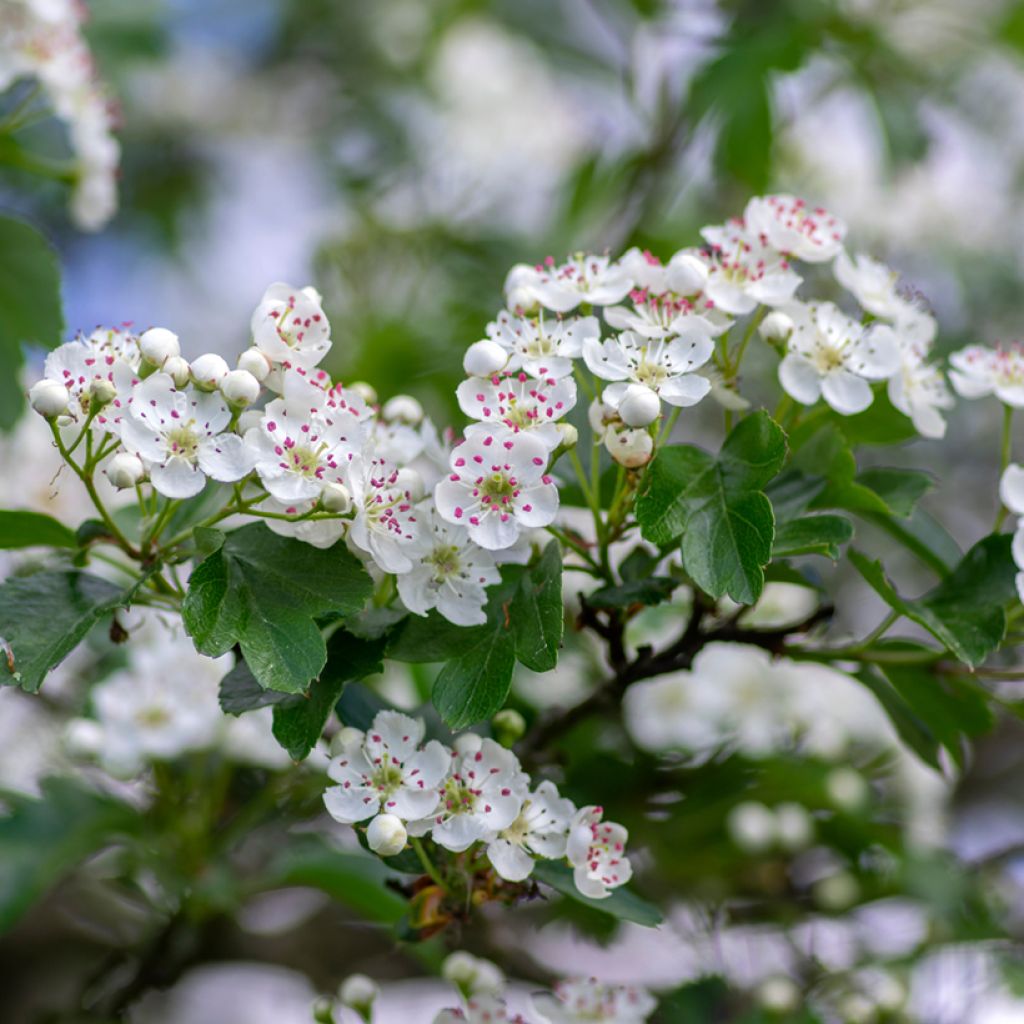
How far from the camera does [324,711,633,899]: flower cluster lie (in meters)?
0.95

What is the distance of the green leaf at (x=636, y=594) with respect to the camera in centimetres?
104

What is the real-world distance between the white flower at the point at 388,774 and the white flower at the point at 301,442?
0.19 meters

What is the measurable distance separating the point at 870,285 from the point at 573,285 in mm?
278

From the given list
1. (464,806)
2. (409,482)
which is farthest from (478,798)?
(409,482)

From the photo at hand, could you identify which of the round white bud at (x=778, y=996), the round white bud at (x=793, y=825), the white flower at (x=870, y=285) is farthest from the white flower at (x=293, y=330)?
the round white bud at (x=793, y=825)

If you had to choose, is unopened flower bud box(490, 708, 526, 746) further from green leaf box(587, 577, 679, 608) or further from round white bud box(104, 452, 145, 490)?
round white bud box(104, 452, 145, 490)

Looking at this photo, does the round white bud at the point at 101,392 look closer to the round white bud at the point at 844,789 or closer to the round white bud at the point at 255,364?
the round white bud at the point at 255,364

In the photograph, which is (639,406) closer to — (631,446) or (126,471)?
(631,446)

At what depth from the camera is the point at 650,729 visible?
6.32ft

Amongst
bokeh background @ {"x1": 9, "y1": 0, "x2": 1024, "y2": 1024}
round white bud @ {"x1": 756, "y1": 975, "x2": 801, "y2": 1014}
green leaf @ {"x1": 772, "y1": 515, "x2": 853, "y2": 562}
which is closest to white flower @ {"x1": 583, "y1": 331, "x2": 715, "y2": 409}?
green leaf @ {"x1": 772, "y1": 515, "x2": 853, "y2": 562}

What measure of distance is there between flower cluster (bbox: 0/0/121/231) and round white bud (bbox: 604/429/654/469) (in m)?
1.01

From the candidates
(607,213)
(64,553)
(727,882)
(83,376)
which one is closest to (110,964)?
(64,553)

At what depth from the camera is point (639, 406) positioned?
96cm

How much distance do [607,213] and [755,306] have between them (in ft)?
5.30
